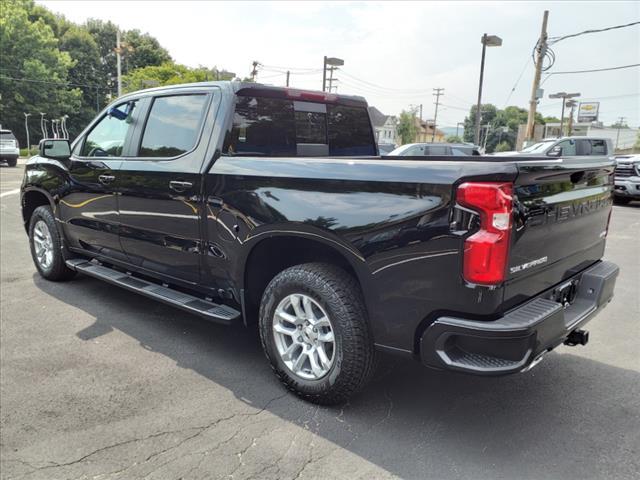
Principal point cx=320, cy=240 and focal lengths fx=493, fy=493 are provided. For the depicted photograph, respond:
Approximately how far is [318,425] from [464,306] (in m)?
1.12

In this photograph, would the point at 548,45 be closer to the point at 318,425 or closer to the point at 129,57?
the point at 318,425


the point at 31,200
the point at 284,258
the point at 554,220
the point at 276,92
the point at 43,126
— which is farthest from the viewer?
the point at 43,126

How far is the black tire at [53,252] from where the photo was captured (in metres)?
5.10

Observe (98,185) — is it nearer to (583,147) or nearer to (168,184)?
(168,184)

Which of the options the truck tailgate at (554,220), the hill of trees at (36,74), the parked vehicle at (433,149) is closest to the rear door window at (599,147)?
the parked vehicle at (433,149)

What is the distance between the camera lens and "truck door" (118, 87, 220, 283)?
137 inches

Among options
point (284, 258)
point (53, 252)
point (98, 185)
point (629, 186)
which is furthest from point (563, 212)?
point (629, 186)

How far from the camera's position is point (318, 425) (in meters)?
2.78

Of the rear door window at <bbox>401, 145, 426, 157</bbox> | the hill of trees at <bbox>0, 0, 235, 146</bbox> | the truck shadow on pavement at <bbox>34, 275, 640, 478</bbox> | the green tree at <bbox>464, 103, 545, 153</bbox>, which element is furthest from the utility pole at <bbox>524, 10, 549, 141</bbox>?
the green tree at <bbox>464, 103, 545, 153</bbox>

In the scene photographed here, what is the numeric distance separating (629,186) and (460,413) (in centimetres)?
1347

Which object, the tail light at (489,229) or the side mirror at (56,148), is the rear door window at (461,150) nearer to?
the side mirror at (56,148)

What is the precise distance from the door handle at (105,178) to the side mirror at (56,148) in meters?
0.67

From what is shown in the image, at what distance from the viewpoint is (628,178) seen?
13.7 meters

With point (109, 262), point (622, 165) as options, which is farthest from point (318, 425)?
point (622, 165)
